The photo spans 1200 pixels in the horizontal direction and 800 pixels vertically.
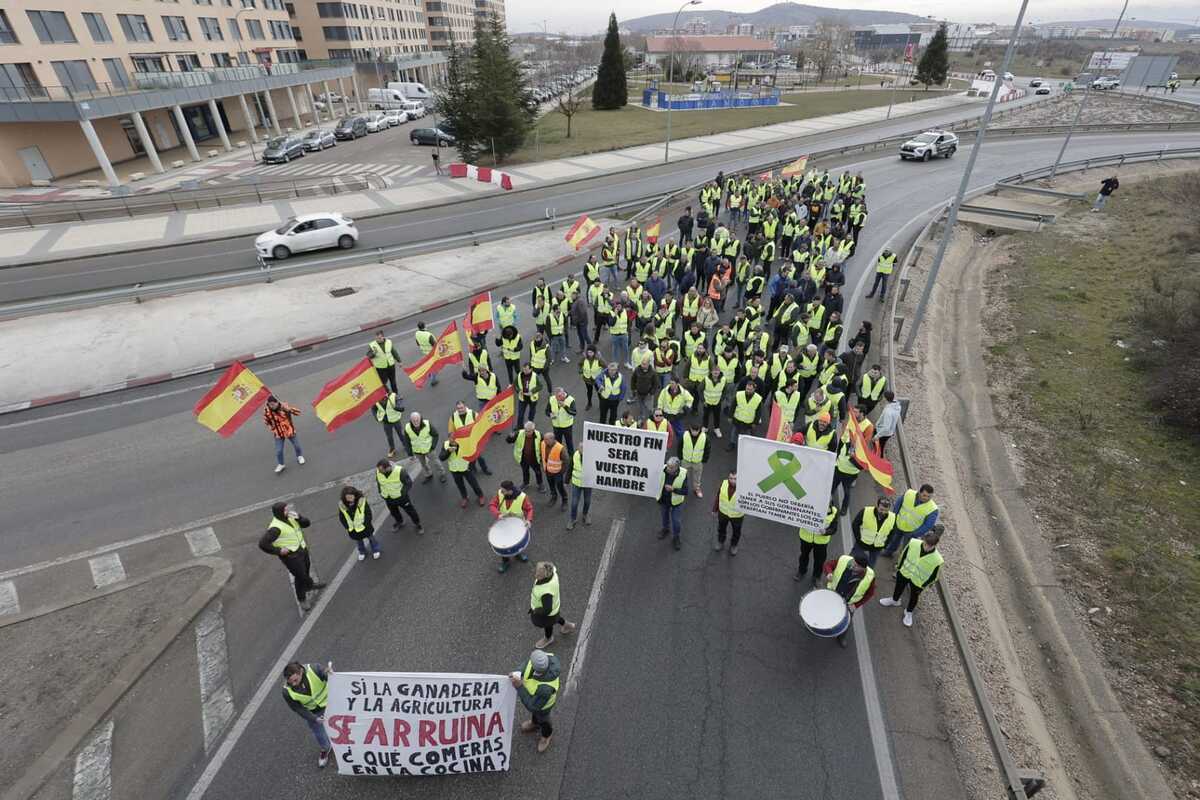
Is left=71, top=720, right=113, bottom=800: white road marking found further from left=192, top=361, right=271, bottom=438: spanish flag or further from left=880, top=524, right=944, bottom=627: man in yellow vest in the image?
left=880, top=524, right=944, bottom=627: man in yellow vest

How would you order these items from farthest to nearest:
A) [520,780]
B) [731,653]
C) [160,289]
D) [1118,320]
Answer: [160,289] < [1118,320] < [731,653] < [520,780]

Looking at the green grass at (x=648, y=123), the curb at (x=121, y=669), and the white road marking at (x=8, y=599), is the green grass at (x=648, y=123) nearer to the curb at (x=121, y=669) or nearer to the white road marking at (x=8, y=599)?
the curb at (x=121, y=669)

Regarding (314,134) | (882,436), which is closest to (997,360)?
(882,436)

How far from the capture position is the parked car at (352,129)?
4966 centimetres

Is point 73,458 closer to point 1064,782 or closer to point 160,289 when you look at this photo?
point 160,289

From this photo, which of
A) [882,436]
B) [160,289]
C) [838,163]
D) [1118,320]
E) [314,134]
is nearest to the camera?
[882,436]

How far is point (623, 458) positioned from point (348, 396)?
5280 millimetres

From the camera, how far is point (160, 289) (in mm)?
18875

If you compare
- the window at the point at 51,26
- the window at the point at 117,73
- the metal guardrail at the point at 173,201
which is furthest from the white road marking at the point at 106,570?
the window at the point at 117,73

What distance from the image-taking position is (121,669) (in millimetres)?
7316

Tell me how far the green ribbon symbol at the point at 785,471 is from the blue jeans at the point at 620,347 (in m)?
6.48

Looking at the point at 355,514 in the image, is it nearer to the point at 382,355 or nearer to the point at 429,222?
the point at 382,355

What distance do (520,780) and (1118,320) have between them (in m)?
20.0

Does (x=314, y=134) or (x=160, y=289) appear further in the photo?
(x=314, y=134)
